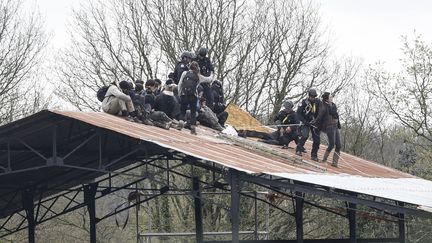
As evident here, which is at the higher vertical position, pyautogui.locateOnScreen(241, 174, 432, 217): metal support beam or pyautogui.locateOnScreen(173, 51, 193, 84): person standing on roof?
pyautogui.locateOnScreen(173, 51, 193, 84): person standing on roof

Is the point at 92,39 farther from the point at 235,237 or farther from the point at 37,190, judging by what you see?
the point at 235,237

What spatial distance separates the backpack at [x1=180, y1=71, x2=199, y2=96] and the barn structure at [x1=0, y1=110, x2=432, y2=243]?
0.98 meters

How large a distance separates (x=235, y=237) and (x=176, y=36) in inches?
929

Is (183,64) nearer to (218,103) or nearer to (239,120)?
(218,103)

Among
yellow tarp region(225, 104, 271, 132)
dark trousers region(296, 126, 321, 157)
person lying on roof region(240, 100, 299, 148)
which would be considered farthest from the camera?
yellow tarp region(225, 104, 271, 132)

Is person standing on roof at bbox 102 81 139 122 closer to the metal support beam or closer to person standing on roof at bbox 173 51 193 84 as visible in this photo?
person standing on roof at bbox 173 51 193 84

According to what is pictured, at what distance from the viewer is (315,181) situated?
18.5 m

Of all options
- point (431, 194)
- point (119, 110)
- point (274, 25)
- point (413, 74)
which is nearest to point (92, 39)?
point (274, 25)

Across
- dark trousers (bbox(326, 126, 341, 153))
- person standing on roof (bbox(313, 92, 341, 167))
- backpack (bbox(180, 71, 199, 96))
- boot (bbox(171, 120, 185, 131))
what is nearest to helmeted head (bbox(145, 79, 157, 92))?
boot (bbox(171, 120, 185, 131))

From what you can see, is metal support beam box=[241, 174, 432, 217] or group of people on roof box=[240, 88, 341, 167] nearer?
metal support beam box=[241, 174, 432, 217]

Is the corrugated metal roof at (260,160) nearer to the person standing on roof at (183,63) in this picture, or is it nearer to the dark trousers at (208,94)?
the dark trousers at (208,94)

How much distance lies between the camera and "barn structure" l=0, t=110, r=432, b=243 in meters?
18.2

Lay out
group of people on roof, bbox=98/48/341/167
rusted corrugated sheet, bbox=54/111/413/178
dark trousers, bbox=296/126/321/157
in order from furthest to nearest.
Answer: dark trousers, bbox=296/126/321/157
group of people on roof, bbox=98/48/341/167
rusted corrugated sheet, bbox=54/111/413/178

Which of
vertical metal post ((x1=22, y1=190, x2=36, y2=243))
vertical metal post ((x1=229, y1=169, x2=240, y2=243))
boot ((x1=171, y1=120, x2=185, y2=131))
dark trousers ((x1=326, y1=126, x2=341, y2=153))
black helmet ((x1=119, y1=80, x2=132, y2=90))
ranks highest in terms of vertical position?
black helmet ((x1=119, y1=80, x2=132, y2=90))
